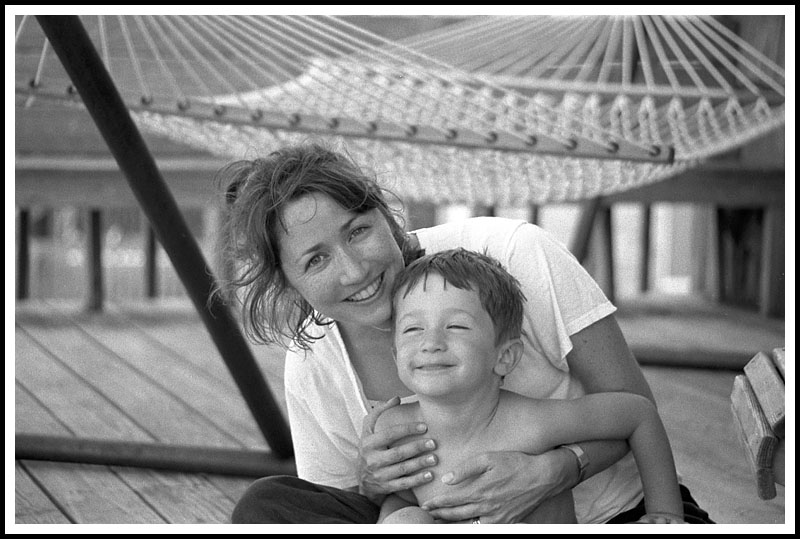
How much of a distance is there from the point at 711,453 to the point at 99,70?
1190mm

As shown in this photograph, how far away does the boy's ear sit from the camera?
1.06 metres

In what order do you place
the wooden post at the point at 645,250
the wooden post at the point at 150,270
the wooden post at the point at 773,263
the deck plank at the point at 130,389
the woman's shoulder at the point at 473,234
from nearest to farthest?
the woman's shoulder at the point at 473,234 < the deck plank at the point at 130,389 < the wooden post at the point at 773,263 < the wooden post at the point at 150,270 < the wooden post at the point at 645,250

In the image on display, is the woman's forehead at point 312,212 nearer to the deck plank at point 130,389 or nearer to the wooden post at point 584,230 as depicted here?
the deck plank at point 130,389

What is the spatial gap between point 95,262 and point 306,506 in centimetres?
216

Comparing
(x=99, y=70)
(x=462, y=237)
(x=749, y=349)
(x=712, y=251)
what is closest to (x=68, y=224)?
(x=712, y=251)

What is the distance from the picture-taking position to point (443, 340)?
3.33 feet

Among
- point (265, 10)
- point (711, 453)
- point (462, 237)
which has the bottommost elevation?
point (711, 453)

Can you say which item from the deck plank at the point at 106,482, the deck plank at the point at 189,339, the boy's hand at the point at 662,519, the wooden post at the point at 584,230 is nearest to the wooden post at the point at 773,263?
the wooden post at the point at 584,230

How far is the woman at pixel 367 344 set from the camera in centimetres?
103

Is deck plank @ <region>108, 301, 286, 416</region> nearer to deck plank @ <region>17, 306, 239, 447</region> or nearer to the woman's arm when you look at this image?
deck plank @ <region>17, 306, 239, 447</region>

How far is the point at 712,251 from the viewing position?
3445mm

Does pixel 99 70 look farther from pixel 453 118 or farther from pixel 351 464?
pixel 453 118

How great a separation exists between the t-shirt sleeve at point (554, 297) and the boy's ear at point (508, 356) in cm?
5

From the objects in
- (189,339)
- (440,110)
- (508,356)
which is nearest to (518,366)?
(508,356)
